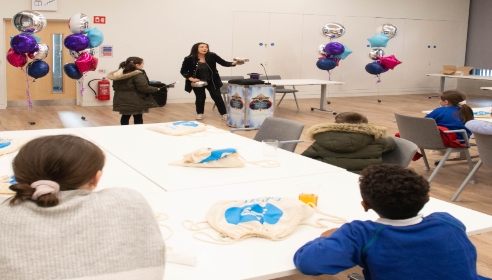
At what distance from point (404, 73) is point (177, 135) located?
11709 millimetres

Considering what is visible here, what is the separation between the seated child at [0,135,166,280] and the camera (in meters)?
1.63

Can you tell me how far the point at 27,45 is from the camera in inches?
333

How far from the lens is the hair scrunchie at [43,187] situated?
1.61 m

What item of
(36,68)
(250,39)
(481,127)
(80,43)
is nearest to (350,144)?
(481,127)

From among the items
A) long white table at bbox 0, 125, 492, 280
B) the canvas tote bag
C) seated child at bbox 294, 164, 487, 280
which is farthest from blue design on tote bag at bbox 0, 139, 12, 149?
seated child at bbox 294, 164, 487, 280

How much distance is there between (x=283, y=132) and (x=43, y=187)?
3.21 m

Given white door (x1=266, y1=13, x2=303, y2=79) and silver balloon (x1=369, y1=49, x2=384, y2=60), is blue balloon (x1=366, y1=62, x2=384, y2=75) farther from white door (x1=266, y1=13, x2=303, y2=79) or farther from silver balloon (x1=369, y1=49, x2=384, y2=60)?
white door (x1=266, y1=13, x2=303, y2=79)

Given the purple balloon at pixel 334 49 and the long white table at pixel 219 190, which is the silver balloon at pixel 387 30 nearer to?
the purple balloon at pixel 334 49

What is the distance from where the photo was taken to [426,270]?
6.61 feet

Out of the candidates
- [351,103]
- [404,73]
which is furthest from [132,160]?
[404,73]

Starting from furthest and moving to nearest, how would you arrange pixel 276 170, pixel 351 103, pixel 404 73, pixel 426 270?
pixel 404 73 → pixel 351 103 → pixel 276 170 → pixel 426 270

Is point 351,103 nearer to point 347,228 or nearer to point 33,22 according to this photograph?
point 33,22

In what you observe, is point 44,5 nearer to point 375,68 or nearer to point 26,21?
point 26,21

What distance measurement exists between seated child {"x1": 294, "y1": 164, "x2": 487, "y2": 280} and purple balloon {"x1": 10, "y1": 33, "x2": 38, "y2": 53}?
7377 millimetres
